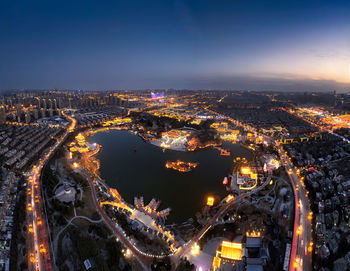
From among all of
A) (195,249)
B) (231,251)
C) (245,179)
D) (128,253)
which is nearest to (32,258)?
(128,253)

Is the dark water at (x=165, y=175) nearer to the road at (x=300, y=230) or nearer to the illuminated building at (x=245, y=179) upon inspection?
the illuminated building at (x=245, y=179)

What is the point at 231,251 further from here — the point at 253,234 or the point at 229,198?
the point at 229,198

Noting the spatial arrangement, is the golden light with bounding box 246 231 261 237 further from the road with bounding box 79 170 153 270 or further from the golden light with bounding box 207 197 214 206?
the road with bounding box 79 170 153 270

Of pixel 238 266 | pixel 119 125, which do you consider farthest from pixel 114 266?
pixel 119 125

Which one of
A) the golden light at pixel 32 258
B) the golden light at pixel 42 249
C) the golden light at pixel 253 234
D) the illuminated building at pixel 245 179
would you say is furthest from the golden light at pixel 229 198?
the golden light at pixel 32 258

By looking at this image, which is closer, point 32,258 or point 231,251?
point 32,258

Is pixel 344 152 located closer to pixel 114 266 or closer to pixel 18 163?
pixel 114 266
